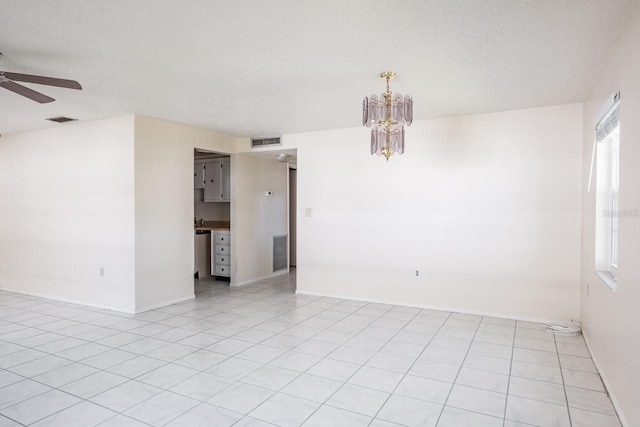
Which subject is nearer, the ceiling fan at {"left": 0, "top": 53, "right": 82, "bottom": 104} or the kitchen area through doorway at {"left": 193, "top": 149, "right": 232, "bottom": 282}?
the ceiling fan at {"left": 0, "top": 53, "right": 82, "bottom": 104}

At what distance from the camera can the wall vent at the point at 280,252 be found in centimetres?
703

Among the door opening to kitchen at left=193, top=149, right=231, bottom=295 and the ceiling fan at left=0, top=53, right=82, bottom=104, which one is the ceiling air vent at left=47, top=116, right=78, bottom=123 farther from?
the ceiling fan at left=0, top=53, right=82, bottom=104

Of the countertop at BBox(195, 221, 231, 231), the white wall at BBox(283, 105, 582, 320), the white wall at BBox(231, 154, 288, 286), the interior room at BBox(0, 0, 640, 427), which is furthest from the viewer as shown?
the countertop at BBox(195, 221, 231, 231)

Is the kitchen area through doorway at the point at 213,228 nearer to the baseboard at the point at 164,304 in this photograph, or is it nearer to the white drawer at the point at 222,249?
the white drawer at the point at 222,249

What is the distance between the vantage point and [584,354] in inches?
129

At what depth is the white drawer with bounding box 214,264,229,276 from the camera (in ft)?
21.1

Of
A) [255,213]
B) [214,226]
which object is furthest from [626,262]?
[214,226]

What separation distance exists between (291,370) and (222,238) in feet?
12.7

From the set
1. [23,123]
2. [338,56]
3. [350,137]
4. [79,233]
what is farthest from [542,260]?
[23,123]

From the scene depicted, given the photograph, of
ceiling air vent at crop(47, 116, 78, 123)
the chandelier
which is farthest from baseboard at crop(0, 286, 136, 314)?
the chandelier

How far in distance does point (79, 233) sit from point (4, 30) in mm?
3253

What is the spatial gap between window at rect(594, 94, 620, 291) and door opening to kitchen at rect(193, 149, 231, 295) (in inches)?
197

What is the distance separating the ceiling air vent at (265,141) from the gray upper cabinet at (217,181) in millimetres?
843

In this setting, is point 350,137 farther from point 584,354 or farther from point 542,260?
point 584,354
